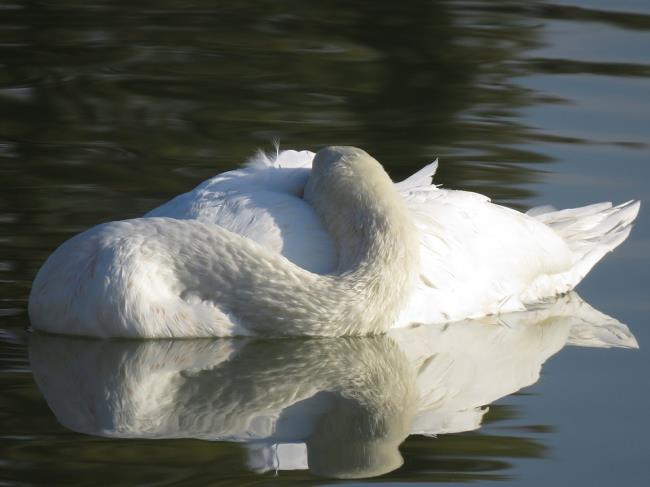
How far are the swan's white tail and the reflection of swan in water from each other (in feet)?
2.77

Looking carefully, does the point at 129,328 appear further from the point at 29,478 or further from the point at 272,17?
the point at 272,17

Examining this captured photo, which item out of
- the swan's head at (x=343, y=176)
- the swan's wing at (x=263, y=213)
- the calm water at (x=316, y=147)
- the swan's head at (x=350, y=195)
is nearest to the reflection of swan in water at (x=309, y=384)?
the calm water at (x=316, y=147)

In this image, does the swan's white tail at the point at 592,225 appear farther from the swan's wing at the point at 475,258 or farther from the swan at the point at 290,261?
the swan at the point at 290,261

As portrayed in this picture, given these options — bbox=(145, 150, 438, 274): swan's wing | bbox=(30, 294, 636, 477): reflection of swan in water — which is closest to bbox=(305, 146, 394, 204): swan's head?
bbox=(145, 150, 438, 274): swan's wing

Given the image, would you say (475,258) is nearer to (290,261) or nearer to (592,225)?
(290,261)

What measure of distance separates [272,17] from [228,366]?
800cm

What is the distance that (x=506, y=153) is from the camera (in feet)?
33.9

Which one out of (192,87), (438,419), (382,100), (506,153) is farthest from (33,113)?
(438,419)

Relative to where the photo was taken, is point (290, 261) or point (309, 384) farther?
point (290, 261)

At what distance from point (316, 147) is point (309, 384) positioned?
3845 millimetres

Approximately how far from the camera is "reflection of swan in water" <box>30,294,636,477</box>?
593 centimetres

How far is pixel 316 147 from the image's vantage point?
10320 mm

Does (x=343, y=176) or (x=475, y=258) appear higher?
(x=343, y=176)

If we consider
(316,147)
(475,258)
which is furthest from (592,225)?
(316,147)
